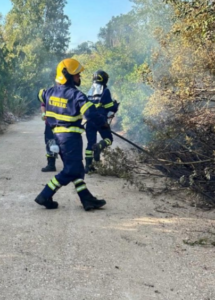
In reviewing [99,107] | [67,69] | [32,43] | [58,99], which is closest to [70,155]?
[58,99]

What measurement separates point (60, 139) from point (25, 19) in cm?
3662

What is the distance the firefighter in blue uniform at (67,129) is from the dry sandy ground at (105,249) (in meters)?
0.22

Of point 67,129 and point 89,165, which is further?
point 89,165

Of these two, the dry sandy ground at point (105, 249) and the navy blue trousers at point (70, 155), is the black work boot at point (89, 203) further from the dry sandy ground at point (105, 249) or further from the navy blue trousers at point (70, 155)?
the navy blue trousers at point (70, 155)

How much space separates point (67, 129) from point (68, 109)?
0.24 meters

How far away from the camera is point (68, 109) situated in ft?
16.5

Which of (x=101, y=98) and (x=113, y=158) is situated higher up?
(x=101, y=98)

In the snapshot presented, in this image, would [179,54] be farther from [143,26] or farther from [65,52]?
[65,52]

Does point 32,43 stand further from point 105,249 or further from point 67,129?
point 105,249

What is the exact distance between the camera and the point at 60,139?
513 centimetres

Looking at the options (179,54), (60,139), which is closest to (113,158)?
(60,139)

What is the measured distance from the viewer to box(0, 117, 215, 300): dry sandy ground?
3.15 m

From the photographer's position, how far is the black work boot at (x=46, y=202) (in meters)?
5.09

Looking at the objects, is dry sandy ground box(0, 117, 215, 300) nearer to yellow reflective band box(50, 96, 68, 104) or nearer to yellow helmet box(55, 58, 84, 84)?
yellow reflective band box(50, 96, 68, 104)
